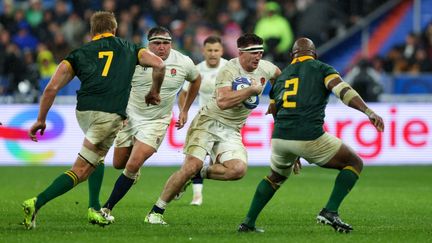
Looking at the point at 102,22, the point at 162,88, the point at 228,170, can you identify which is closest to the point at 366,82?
the point at 162,88

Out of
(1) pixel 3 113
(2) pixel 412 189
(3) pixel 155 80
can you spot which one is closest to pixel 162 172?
→ (1) pixel 3 113

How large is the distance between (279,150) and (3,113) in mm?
12228

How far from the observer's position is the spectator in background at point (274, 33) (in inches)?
1028

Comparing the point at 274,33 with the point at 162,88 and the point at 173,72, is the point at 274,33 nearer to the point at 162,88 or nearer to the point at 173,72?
the point at 173,72

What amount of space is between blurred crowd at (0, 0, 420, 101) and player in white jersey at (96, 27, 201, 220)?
1145 cm

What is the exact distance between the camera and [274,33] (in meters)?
26.3

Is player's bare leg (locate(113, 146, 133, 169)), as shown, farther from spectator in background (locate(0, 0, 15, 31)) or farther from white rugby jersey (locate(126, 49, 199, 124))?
spectator in background (locate(0, 0, 15, 31))

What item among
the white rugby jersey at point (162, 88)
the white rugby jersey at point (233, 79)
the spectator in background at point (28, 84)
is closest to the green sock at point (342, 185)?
the white rugby jersey at point (233, 79)

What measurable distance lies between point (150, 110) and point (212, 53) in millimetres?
2591

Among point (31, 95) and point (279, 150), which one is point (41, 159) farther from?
point (279, 150)

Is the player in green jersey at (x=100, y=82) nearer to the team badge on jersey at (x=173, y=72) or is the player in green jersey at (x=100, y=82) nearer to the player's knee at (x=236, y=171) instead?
the player's knee at (x=236, y=171)

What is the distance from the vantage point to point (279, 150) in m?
11.6

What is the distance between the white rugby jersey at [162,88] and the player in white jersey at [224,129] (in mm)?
689

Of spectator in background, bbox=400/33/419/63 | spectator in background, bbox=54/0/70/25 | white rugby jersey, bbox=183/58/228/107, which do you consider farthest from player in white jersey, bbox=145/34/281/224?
spectator in background, bbox=54/0/70/25
